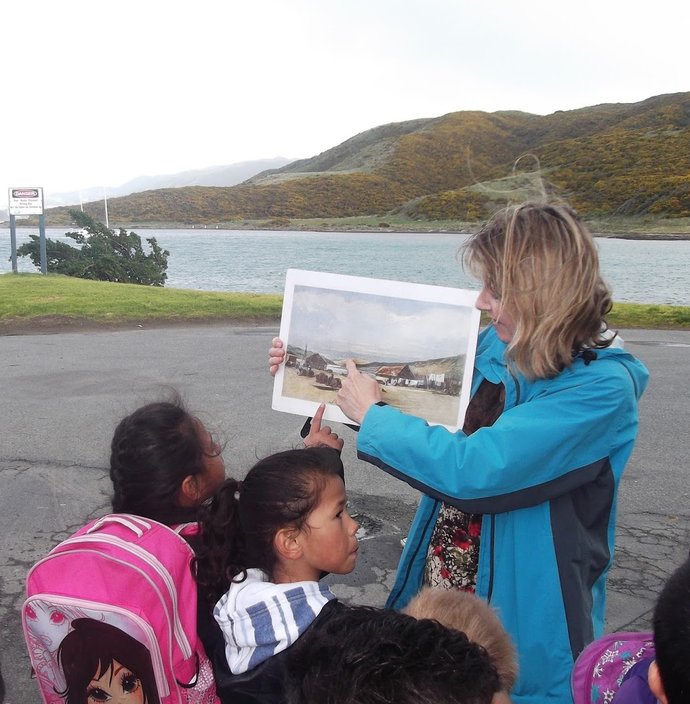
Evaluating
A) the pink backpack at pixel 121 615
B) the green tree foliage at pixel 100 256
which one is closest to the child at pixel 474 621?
the pink backpack at pixel 121 615

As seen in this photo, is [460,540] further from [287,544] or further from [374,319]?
[374,319]

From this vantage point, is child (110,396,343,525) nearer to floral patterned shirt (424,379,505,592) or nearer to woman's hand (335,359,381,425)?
woman's hand (335,359,381,425)

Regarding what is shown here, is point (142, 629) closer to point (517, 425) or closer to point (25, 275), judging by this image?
point (517, 425)

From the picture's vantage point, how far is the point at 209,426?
6.05 meters

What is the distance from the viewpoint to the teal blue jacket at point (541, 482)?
1.55 meters

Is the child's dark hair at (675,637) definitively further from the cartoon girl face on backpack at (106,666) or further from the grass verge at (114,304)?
the grass verge at (114,304)

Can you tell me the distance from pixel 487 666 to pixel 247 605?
2.02 ft

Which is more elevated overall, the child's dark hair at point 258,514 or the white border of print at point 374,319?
the white border of print at point 374,319

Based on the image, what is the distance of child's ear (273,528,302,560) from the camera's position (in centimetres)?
180

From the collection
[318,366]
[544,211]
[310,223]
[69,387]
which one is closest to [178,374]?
[69,387]

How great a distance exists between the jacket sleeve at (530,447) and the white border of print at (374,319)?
33cm

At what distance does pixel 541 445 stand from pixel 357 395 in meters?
0.50

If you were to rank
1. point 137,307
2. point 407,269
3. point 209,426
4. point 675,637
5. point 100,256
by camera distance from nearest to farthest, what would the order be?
point 675,637 → point 209,426 → point 137,307 → point 100,256 → point 407,269

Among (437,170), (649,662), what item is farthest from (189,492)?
(437,170)
